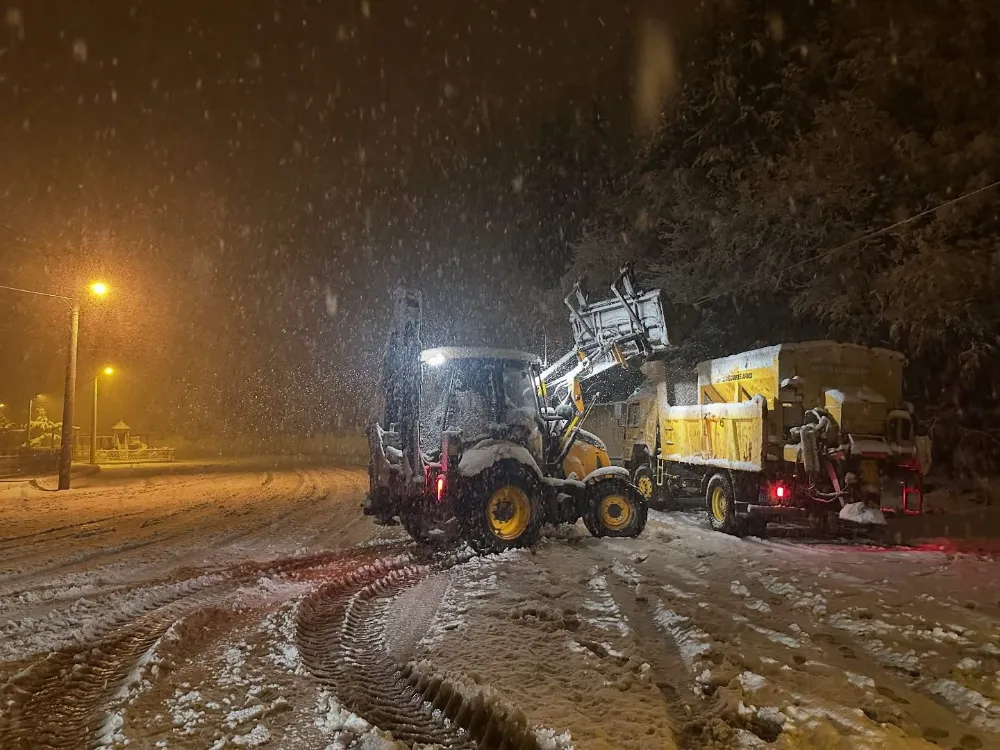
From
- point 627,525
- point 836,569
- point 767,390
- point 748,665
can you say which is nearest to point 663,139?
point 767,390

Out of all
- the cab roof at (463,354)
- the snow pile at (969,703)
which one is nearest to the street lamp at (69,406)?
the cab roof at (463,354)

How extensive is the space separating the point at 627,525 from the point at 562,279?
17.3m

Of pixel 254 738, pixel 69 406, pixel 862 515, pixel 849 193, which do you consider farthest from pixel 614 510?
pixel 69 406

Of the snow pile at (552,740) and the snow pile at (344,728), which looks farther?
the snow pile at (344,728)

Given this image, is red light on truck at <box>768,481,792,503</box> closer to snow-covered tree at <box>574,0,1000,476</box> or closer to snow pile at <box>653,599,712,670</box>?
snow-covered tree at <box>574,0,1000,476</box>

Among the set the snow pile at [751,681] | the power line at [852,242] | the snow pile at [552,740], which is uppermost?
the power line at [852,242]

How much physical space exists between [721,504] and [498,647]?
820 centimetres

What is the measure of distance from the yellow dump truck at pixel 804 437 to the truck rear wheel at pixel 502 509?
3896mm

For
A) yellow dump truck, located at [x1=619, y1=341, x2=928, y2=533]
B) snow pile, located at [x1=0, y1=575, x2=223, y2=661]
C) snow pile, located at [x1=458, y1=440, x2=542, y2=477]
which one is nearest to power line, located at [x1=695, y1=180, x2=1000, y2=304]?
yellow dump truck, located at [x1=619, y1=341, x2=928, y2=533]

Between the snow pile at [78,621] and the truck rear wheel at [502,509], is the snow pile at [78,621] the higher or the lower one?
the lower one

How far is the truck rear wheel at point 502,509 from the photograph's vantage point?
32.7 feet

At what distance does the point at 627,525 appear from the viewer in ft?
37.6

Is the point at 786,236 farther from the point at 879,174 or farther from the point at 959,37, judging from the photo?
the point at 959,37

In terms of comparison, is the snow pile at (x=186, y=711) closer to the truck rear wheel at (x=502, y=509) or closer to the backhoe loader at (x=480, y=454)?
the backhoe loader at (x=480, y=454)
